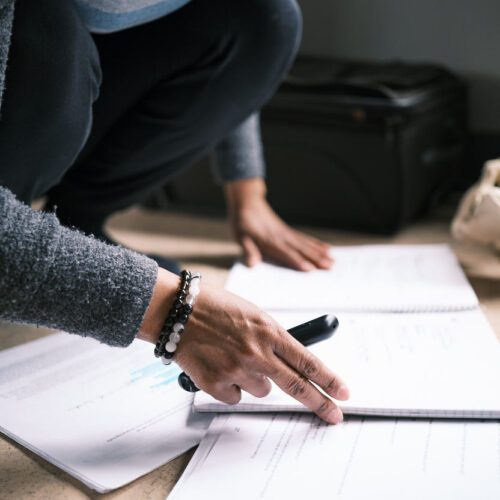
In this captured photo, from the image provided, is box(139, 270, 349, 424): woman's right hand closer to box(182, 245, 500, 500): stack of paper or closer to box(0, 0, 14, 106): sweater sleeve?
box(182, 245, 500, 500): stack of paper

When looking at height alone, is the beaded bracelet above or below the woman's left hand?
above

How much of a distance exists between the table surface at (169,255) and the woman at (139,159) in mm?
97

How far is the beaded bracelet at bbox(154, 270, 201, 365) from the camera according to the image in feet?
2.13

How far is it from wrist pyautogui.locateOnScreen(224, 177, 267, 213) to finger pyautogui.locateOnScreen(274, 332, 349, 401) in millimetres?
595

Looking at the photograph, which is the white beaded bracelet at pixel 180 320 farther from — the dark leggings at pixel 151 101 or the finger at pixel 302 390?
the dark leggings at pixel 151 101

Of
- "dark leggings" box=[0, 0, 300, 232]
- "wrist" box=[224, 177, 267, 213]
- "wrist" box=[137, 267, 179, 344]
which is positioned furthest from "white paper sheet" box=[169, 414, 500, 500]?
"wrist" box=[224, 177, 267, 213]

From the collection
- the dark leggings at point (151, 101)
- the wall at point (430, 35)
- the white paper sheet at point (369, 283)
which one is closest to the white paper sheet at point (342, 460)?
the white paper sheet at point (369, 283)

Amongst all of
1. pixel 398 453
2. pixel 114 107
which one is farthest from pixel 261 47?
pixel 398 453

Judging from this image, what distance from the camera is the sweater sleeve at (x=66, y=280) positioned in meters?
0.60

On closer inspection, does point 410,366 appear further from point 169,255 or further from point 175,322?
point 169,255

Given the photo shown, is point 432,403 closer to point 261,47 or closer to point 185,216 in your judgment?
point 261,47

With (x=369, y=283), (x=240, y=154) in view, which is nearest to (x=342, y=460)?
(x=369, y=283)

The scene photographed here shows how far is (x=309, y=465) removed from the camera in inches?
24.8

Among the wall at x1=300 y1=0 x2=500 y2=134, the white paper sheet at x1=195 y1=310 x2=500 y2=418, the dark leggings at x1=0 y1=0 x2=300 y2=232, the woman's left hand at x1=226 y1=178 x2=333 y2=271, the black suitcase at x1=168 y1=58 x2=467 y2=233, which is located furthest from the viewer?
the wall at x1=300 y1=0 x2=500 y2=134
